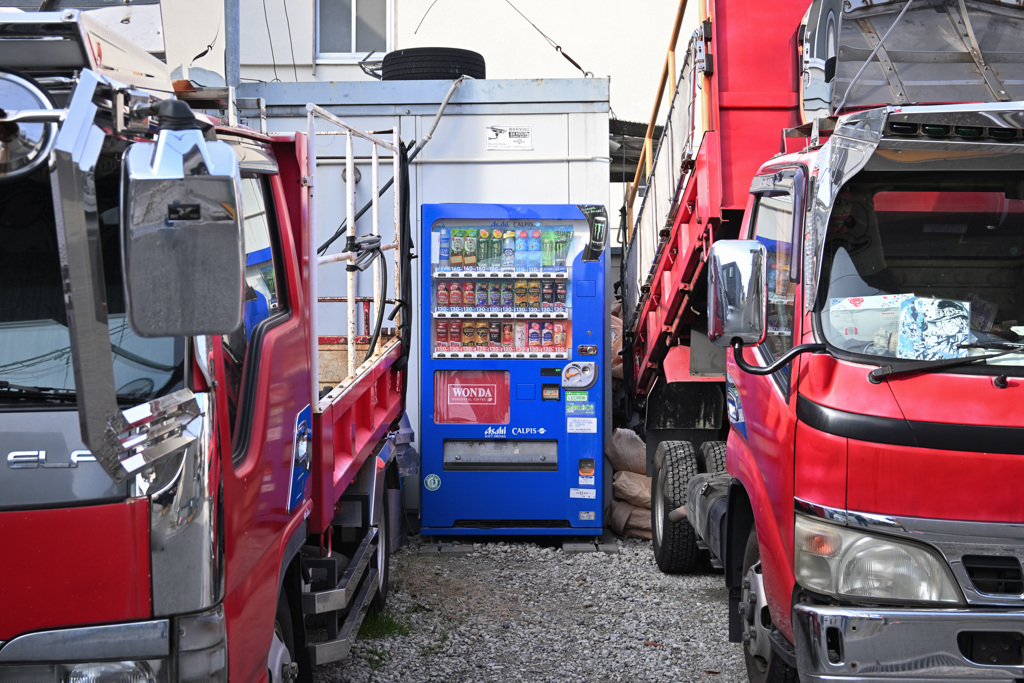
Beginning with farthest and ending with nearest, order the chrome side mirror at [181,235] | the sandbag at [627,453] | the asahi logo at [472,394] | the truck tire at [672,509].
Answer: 1. the sandbag at [627,453]
2. the asahi logo at [472,394]
3. the truck tire at [672,509]
4. the chrome side mirror at [181,235]

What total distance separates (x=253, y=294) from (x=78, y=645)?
1.17 meters

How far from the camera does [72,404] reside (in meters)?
2.15

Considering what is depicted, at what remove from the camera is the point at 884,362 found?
9.74 feet

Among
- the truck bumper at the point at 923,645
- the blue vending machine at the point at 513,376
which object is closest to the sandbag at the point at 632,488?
the blue vending machine at the point at 513,376

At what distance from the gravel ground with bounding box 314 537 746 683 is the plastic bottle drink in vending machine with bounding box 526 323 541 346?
1590 millimetres

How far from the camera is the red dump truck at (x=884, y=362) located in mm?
2791

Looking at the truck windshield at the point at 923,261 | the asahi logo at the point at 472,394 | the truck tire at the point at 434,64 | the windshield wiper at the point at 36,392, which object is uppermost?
the truck tire at the point at 434,64

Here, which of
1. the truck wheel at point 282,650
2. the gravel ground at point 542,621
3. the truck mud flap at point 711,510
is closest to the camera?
the truck wheel at point 282,650

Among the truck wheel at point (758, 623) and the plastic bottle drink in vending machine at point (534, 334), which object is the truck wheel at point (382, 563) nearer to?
the plastic bottle drink in vending machine at point (534, 334)

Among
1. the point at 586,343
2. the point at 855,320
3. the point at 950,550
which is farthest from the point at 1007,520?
the point at 586,343

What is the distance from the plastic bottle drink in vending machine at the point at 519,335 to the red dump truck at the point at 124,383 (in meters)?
4.32

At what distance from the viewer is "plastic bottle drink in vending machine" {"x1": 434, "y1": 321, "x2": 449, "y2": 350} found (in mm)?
7062

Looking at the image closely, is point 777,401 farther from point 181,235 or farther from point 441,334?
point 441,334

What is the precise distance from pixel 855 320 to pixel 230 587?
2.17 meters
